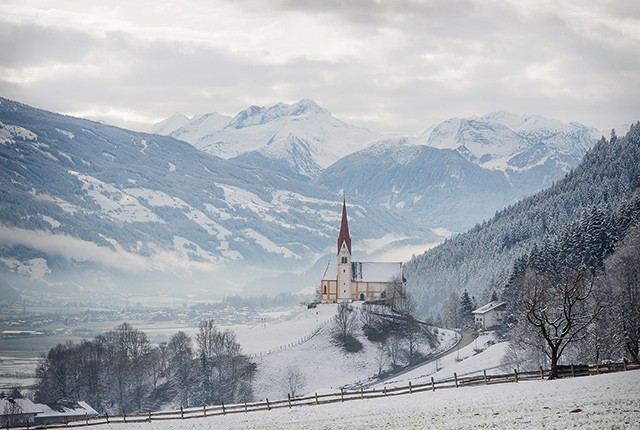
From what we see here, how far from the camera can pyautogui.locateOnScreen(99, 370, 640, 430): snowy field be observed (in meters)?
55.0

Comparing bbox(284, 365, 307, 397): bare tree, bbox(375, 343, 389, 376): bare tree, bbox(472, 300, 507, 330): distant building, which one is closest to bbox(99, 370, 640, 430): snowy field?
bbox(284, 365, 307, 397): bare tree

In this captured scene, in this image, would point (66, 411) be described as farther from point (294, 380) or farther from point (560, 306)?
point (560, 306)

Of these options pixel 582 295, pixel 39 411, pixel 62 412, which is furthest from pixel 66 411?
pixel 582 295

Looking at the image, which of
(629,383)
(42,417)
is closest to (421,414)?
(629,383)

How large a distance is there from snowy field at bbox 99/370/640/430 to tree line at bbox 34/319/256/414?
238 ft

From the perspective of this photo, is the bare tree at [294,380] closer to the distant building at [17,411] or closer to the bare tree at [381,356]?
the bare tree at [381,356]

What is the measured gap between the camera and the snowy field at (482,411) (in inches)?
2167

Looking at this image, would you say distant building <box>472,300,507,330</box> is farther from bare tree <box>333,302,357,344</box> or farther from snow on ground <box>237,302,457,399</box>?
bare tree <box>333,302,357,344</box>

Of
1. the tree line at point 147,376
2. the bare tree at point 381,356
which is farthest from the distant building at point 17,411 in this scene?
the bare tree at point 381,356

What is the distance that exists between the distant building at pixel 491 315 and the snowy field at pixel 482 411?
102 metres

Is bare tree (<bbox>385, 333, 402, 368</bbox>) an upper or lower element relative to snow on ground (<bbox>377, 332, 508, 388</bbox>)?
upper

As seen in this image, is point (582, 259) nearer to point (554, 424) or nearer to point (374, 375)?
point (374, 375)

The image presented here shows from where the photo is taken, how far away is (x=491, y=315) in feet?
599

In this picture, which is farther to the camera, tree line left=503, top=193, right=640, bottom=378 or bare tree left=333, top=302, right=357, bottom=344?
bare tree left=333, top=302, right=357, bottom=344
